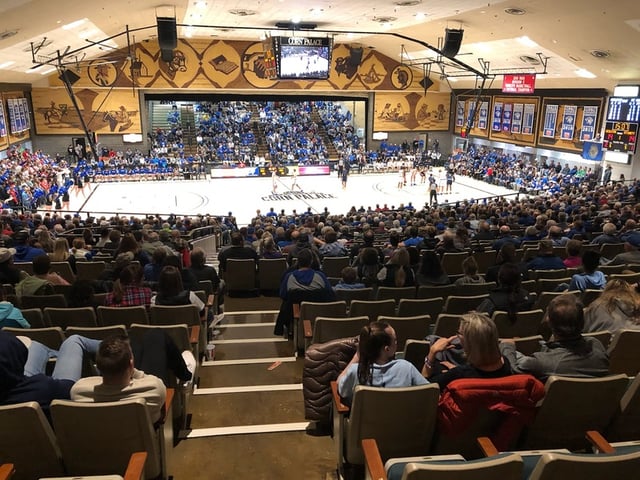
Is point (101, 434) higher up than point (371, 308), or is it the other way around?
point (101, 434)

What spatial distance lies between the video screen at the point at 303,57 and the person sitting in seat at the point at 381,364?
17941 millimetres

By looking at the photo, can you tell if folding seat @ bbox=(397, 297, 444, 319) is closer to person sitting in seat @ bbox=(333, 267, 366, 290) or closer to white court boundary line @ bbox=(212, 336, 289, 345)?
person sitting in seat @ bbox=(333, 267, 366, 290)

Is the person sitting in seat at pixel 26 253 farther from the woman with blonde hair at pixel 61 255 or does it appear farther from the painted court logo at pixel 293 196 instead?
the painted court logo at pixel 293 196

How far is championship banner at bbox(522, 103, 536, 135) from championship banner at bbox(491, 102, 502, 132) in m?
2.13

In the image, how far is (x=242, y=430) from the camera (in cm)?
371

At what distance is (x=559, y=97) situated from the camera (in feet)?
82.8

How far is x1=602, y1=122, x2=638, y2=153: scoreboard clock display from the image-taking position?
2050cm

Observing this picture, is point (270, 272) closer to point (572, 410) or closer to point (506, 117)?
point (572, 410)

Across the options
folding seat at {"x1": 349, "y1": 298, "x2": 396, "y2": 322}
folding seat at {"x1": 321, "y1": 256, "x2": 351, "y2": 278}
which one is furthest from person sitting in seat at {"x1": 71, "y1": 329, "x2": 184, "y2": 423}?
folding seat at {"x1": 321, "y1": 256, "x2": 351, "y2": 278}

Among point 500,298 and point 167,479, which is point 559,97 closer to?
point 500,298

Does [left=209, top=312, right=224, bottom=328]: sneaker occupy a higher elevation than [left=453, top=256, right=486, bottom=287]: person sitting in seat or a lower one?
lower

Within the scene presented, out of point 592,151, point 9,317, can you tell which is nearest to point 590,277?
point 9,317

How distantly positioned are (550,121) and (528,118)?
166cm

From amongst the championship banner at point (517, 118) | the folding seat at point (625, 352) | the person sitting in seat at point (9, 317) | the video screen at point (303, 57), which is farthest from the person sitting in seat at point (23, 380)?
the championship banner at point (517, 118)
